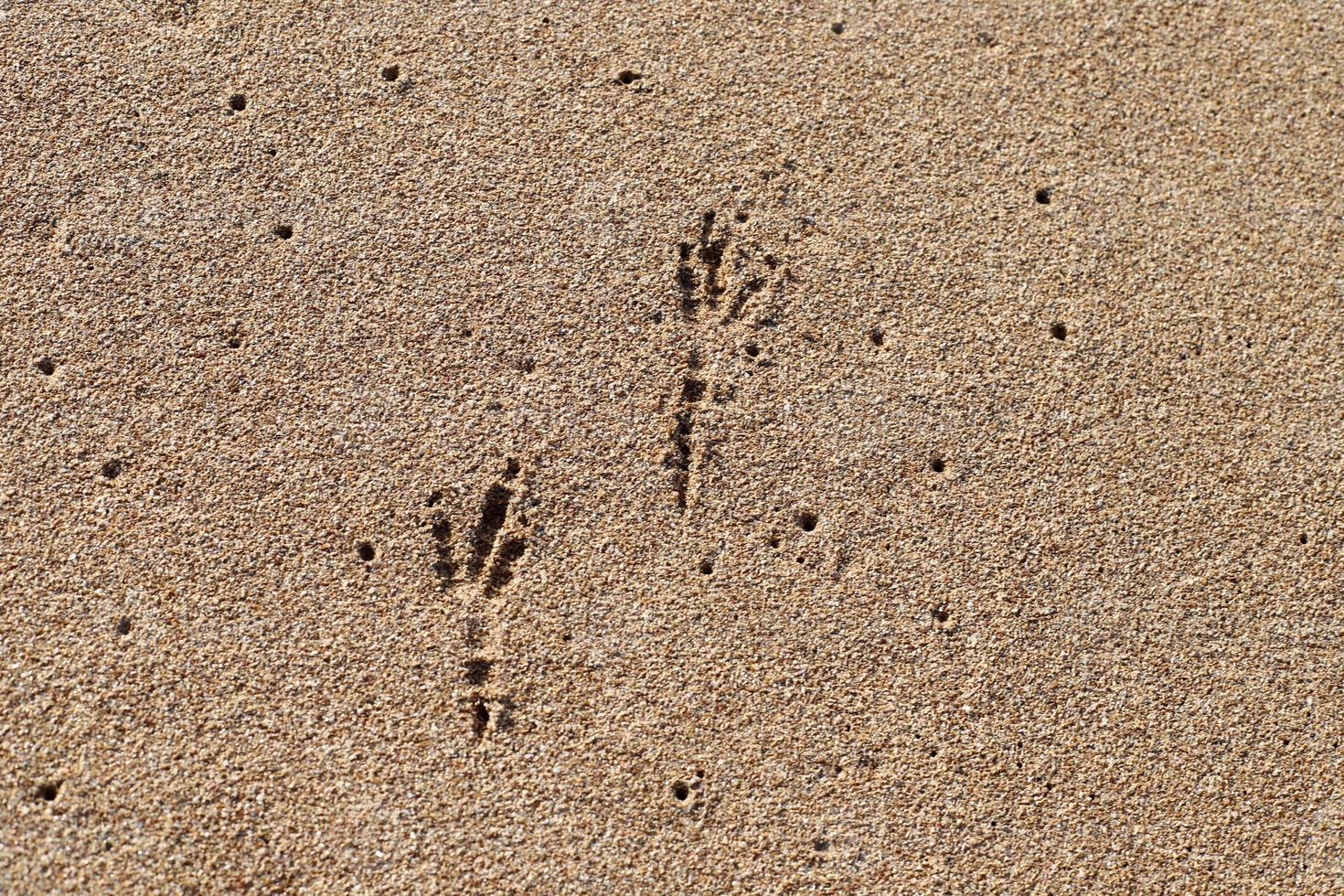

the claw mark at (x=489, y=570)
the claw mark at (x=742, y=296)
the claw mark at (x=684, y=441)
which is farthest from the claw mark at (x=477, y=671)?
the claw mark at (x=742, y=296)

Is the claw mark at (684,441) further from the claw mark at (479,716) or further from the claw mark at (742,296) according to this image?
the claw mark at (479,716)

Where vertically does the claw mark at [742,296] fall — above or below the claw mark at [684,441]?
above

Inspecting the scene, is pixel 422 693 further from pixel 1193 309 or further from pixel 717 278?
pixel 1193 309

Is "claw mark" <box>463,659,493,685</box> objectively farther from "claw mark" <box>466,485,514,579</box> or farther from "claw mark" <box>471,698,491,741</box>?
"claw mark" <box>466,485,514,579</box>

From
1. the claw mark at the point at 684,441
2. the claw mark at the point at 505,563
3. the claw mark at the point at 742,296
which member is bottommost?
the claw mark at the point at 505,563

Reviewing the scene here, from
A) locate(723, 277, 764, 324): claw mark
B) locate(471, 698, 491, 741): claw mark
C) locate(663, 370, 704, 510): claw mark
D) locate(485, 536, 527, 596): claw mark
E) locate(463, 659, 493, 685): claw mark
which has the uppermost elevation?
locate(723, 277, 764, 324): claw mark

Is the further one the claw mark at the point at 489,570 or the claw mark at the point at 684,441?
the claw mark at the point at 684,441

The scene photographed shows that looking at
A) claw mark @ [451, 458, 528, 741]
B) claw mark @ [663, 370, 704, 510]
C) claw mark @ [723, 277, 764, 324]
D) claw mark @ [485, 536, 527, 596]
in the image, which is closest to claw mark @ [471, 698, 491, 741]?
claw mark @ [451, 458, 528, 741]

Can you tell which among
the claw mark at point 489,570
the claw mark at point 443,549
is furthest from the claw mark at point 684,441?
the claw mark at point 443,549

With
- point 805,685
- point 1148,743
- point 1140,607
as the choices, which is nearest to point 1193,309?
point 1140,607
